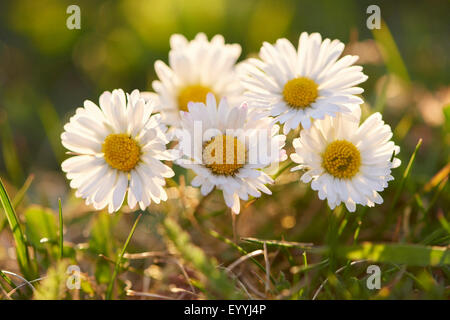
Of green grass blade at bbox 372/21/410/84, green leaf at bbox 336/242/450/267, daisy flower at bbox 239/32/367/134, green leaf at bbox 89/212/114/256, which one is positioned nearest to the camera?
green leaf at bbox 336/242/450/267

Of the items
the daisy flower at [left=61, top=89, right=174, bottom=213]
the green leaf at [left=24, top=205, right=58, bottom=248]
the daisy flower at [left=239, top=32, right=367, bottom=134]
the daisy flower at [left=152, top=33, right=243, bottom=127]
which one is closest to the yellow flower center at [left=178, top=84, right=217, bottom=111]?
the daisy flower at [left=152, top=33, right=243, bottom=127]

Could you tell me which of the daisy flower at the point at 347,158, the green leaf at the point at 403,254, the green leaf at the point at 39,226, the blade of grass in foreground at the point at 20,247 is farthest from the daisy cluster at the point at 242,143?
the green leaf at the point at 39,226

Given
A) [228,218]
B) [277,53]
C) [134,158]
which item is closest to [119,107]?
[134,158]

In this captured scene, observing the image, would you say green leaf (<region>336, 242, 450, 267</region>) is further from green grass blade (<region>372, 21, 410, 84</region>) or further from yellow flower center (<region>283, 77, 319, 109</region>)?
green grass blade (<region>372, 21, 410, 84</region>)

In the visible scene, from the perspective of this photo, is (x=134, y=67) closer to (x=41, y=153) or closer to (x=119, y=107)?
(x=41, y=153)

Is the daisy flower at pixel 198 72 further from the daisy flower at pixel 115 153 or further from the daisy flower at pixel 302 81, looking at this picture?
the daisy flower at pixel 115 153

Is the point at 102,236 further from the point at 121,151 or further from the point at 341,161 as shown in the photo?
the point at 341,161

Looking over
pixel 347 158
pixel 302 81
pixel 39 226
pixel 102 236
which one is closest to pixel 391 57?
pixel 302 81
